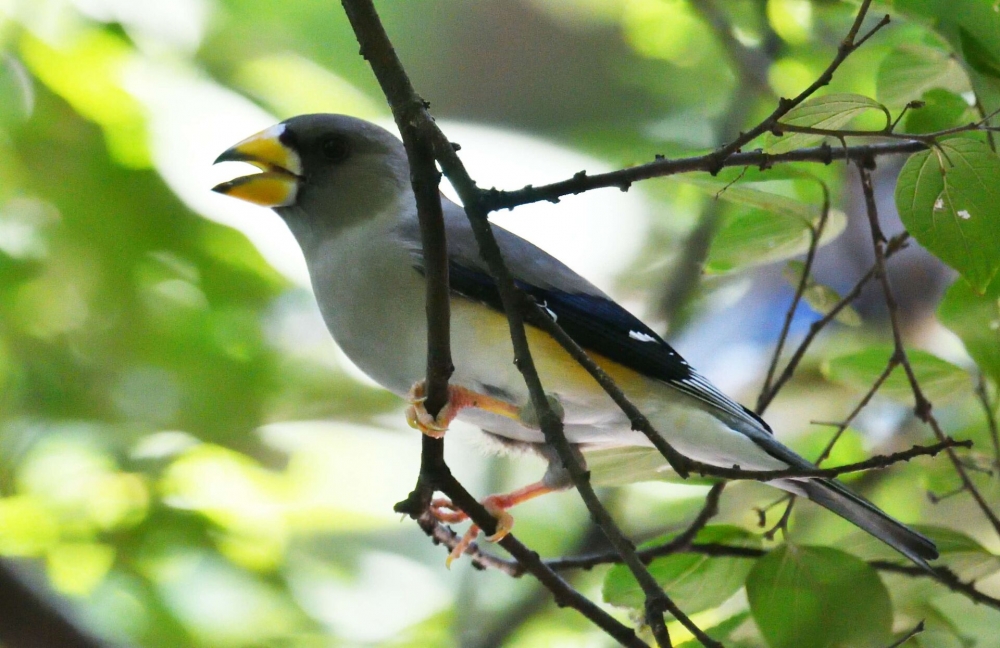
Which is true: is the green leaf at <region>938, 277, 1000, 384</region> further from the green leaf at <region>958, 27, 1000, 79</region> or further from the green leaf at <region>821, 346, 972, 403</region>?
the green leaf at <region>958, 27, 1000, 79</region>

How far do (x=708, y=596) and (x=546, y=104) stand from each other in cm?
408

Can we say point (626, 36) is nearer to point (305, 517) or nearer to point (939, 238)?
point (305, 517)

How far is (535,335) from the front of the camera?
2.77m

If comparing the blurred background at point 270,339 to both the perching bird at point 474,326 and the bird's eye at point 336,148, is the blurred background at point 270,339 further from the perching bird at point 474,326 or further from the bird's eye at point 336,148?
the bird's eye at point 336,148

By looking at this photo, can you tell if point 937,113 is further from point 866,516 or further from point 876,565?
point 876,565

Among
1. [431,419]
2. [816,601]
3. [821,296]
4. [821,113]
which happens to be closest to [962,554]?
[816,601]

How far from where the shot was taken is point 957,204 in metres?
1.97

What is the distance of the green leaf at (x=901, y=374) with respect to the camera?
2.84m

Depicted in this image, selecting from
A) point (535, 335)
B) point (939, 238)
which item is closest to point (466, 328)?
point (535, 335)

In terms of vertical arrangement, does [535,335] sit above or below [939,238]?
above

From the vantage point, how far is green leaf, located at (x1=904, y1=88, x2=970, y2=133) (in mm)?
2383

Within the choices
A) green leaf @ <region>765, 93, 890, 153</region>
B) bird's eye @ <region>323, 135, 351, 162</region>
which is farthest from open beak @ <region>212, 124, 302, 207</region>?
green leaf @ <region>765, 93, 890, 153</region>

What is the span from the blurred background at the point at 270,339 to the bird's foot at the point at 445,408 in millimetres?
784

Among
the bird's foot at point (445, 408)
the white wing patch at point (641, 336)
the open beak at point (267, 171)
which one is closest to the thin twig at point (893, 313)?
the white wing patch at point (641, 336)
